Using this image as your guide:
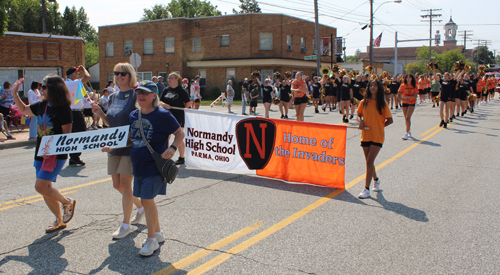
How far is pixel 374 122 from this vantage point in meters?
6.21

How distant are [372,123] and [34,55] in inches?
966

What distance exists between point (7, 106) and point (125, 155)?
481 inches

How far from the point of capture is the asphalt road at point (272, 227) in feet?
12.7

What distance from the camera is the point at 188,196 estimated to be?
6.19 m

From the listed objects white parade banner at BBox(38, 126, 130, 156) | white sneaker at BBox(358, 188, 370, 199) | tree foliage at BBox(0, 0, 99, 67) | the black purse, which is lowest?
white sneaker at BBox(358, 188, 370, 199)

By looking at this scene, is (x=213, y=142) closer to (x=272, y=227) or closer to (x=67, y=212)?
(x=272, y=227)

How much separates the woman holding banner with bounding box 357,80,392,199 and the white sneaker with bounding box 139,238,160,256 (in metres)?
3.25

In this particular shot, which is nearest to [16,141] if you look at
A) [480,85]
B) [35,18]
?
[480,85]

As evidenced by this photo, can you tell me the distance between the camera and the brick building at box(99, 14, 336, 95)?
3819cm

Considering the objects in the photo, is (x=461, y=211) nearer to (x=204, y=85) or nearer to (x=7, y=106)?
(x=7, y=106)

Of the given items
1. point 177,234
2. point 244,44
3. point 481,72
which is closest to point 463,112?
point 481,72

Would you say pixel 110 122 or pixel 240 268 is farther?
pixel 110 122

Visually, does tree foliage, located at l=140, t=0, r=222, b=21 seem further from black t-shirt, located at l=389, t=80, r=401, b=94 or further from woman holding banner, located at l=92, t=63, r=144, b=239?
woman holding banner, located at l=92, t=63, r=144, b=239

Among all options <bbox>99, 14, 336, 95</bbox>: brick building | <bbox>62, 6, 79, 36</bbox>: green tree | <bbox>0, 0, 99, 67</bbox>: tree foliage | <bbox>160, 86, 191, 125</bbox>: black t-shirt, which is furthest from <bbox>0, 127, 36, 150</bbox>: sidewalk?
<bbox>62, 6, 79, 36</bbox>: green tree
